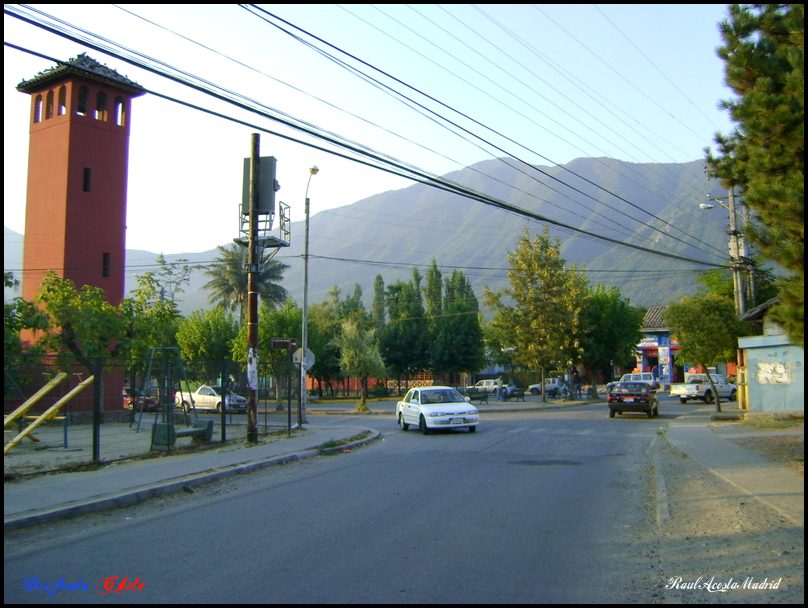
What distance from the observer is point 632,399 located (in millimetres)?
29500

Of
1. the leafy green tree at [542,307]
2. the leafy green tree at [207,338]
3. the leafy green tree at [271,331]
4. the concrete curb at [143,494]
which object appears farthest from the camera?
the leafy green tree at [207,338]

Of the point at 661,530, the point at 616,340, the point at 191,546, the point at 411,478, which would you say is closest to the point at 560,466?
the point at 411,478

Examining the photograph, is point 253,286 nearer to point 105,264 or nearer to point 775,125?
point 775,125

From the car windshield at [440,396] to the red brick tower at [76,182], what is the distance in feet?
57.4

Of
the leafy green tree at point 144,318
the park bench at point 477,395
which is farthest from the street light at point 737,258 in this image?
the leafy green tree at point 144,318

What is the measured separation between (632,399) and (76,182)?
26467 mm

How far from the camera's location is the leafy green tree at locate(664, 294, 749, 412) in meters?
29.6

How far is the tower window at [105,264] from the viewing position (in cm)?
3250

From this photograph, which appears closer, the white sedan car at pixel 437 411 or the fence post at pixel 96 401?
the fence post at pixel 96 401

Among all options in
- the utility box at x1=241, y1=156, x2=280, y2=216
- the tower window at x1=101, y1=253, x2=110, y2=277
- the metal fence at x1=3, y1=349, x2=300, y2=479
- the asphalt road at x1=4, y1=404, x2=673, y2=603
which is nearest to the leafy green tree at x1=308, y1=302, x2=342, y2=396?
the tower window at x1=101, y1=253, x2=110, y2=277

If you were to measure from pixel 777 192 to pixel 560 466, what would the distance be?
689 centimetres

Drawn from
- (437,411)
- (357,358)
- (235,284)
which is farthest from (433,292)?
(437,411)

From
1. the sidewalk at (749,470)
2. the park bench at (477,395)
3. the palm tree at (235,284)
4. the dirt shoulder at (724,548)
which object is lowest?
the dirt shoulder at (724,548)

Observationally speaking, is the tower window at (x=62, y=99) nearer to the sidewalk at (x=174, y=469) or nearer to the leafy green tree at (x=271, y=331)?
the leafy green tree at (x=271, y=331)
